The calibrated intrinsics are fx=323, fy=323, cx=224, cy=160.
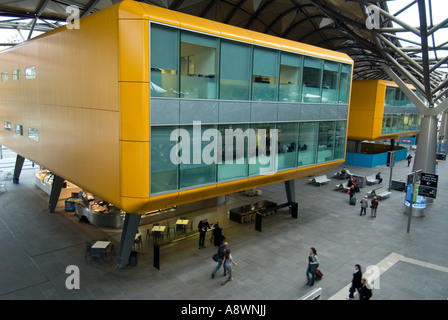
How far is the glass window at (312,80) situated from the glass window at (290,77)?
1.67 ft

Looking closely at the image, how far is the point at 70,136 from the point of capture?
49.3 feet

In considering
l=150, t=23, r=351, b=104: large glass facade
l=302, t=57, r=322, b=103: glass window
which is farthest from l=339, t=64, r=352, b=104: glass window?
l=302, t=57, r=322, b=103: glass window

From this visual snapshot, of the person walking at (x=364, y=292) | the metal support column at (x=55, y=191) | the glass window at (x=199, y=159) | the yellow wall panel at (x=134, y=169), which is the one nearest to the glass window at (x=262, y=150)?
the glass window at (x=199, y=159)

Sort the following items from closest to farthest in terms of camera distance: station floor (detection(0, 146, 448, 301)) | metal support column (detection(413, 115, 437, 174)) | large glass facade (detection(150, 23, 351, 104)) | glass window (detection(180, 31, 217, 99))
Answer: large glass facade (detection(150, 23, 351, 104)) → station floor (detection(0, 146, 448, 301)) → glass window (detection(180, 31, 217, 99)) → metal support column (detection(413, 115, 437, 174))

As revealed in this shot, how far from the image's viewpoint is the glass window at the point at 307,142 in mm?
18297

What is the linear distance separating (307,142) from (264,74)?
5351 mm

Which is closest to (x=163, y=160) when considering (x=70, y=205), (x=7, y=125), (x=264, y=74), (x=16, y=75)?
(x=264, y=74)

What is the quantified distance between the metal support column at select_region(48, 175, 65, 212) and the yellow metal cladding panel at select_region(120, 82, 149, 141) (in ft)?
38.1

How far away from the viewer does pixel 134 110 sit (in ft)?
36.6

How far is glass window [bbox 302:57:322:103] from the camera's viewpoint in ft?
57.8

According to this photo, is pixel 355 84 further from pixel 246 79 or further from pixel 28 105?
pixel 28 105

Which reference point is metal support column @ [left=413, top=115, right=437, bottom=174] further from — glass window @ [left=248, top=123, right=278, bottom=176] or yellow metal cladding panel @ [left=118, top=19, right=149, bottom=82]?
yellow metal cladding panel @ [left=118, top=19, right=149, bottom=82]

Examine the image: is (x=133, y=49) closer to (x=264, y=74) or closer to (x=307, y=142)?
(x=264, y=74)
